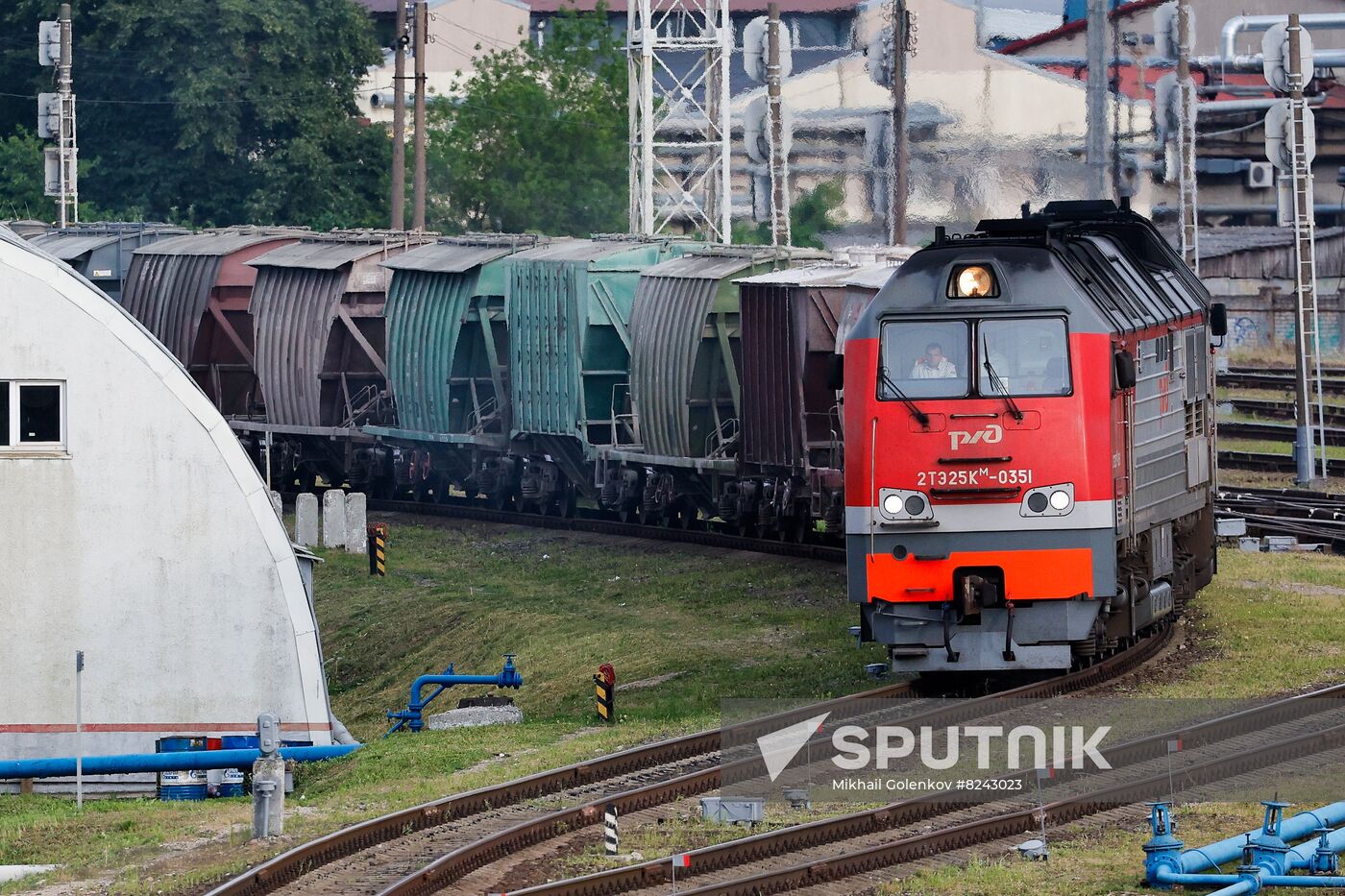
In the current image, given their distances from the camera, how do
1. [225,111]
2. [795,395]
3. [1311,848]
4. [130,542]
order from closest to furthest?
1. [1311,848]
2. [130,542]
3. [795,395]
4. [225,111]

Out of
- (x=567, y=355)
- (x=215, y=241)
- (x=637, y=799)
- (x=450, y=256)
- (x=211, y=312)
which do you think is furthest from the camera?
(x=215, y=241)

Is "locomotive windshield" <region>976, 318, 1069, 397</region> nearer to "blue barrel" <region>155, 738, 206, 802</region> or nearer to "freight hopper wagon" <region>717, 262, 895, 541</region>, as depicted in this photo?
"blue barrel" <region>155, 738, 206, 802</region>

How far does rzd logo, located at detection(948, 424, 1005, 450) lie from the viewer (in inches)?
685

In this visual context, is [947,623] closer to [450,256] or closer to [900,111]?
[450,256]

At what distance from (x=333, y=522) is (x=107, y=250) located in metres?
13.9

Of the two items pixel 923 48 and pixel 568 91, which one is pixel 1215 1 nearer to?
pixel 923 48

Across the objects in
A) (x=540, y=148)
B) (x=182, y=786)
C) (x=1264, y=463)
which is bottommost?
(x=182, y=786)

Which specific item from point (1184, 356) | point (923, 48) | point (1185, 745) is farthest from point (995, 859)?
point (923, 48)

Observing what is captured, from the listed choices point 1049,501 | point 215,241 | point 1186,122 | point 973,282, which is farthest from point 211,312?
point 1049,501

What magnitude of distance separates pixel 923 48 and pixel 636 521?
125ft

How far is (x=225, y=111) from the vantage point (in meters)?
69.6

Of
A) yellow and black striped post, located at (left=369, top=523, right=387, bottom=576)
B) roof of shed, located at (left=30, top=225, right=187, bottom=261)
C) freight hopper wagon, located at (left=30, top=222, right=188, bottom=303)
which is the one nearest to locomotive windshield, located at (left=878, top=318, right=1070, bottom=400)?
yellow and black striped post, located at (left=369, top=523, right=387, bottom=576)

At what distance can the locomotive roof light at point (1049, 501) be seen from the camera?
17.4 metres

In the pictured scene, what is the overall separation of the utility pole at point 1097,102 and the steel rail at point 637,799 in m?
24.4
